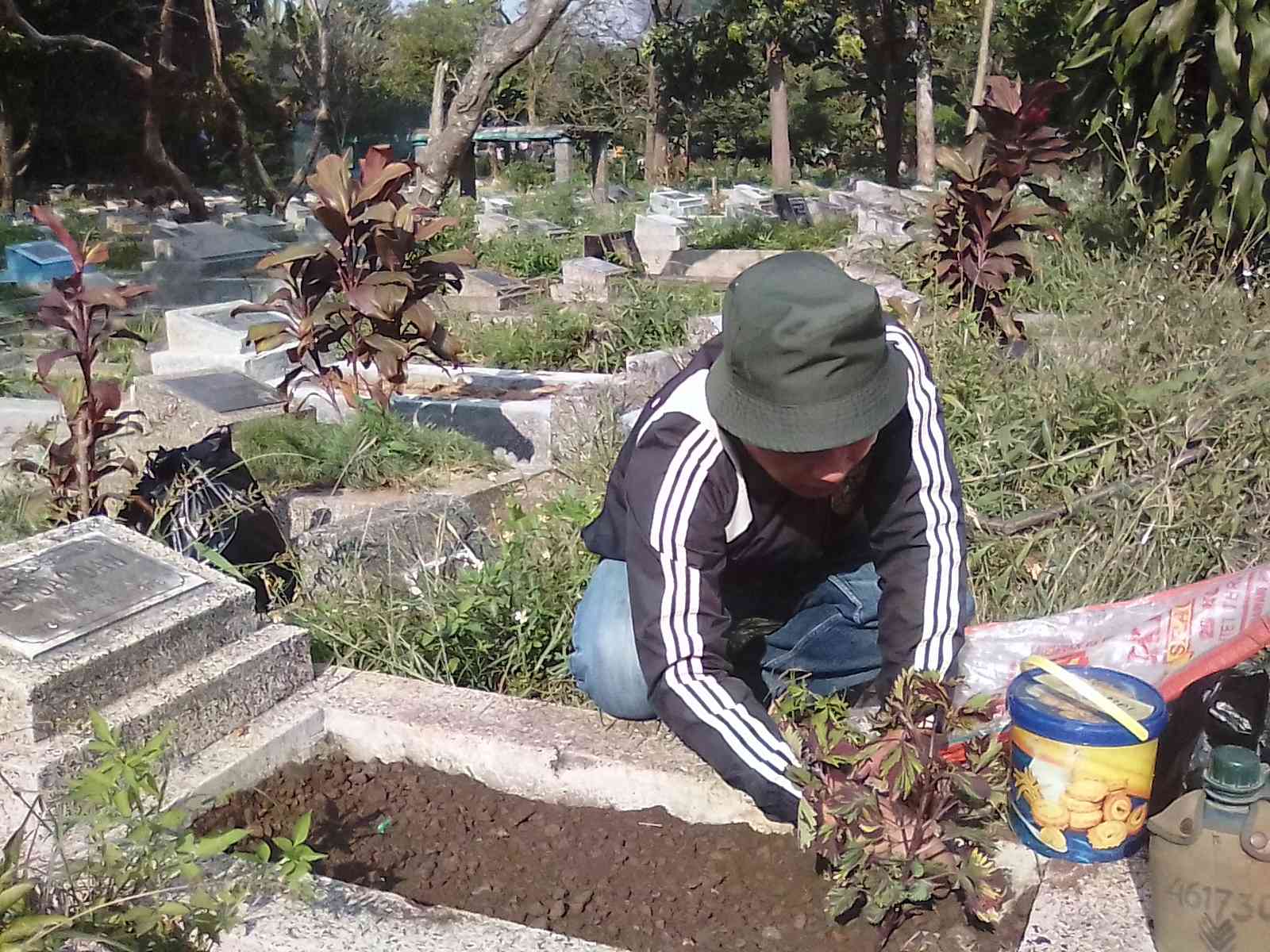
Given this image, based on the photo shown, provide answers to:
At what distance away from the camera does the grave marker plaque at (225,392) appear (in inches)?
192

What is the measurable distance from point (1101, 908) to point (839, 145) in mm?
38622

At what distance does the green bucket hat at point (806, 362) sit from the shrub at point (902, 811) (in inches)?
15.7

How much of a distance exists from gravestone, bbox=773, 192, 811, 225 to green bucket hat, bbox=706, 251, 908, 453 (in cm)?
1541

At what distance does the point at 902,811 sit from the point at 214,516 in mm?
2273

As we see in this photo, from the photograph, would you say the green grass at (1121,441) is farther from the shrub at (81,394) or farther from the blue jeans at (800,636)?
the shrub at (81,394)

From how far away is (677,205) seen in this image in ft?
55.1

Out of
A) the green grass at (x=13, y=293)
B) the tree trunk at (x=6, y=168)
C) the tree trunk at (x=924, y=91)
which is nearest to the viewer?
the green grass at (x=13, y=293)

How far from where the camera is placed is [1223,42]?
18.4 ft

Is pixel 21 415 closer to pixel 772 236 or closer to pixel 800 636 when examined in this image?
pixel 800 636

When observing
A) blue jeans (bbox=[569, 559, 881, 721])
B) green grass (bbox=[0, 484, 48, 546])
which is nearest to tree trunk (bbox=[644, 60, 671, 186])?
green grass (bbox=[0, 484, 48, 546])

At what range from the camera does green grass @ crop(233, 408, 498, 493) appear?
4.22 metres

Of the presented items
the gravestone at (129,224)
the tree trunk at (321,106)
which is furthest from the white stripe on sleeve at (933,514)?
the tree trunk at (321,106)

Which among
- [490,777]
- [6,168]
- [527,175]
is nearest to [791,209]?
[527,175]

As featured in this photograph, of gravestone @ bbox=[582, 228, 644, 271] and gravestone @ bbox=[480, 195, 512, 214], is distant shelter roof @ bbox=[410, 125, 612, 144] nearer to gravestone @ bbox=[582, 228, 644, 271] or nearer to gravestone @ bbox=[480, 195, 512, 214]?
gravestone @ bbox=[480, 195, 512, 214]
